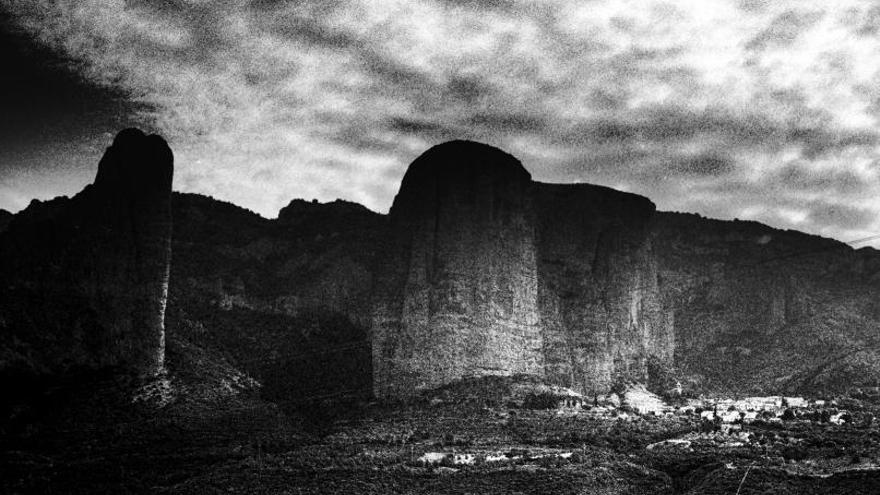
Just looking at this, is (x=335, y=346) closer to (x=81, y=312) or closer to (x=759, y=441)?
(x=81, y=312)

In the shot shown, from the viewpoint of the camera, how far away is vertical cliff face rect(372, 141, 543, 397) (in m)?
54.0

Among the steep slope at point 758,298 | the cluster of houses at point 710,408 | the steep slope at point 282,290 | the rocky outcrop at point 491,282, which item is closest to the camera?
the cluster of houses at point 710,408

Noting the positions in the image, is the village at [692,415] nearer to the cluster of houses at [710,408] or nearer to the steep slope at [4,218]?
the cluster of houses at [710,408]

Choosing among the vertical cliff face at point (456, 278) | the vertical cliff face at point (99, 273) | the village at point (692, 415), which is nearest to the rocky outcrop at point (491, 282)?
the vertical cliff face at point (456, 278)

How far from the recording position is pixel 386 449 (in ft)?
134

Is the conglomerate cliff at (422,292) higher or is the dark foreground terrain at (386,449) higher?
the conglomerate cliff at (422,292)

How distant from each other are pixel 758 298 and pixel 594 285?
25.5 metres

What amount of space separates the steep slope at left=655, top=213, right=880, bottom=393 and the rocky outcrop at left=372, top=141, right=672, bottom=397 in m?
16.5

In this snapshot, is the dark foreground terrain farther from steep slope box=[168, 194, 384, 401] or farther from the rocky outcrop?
steep slope box=[168, 194, 384, 401]

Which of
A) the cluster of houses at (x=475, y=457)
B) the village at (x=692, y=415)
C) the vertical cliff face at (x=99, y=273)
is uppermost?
the vertical cliff face at (x=99, y=273)

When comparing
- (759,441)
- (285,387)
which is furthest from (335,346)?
(759,441)

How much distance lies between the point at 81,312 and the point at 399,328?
18.5 m

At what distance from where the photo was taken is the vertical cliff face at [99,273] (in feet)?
134

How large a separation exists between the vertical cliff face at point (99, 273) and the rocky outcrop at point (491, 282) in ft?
48.1
